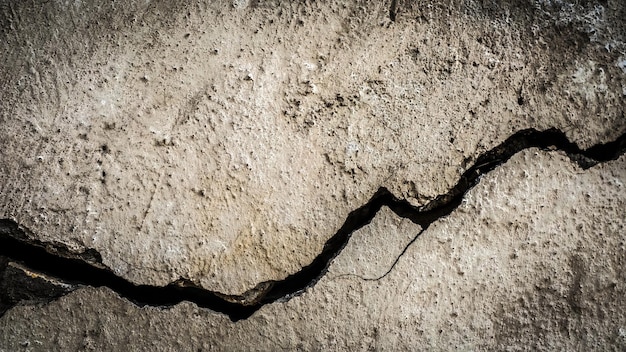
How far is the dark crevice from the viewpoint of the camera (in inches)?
41.6

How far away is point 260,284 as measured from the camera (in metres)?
1.07

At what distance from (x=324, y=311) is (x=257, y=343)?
0.15 meters

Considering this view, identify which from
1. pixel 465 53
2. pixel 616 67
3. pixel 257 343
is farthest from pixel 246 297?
pixel 616 67

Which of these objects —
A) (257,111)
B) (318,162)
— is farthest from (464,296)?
(257,111)

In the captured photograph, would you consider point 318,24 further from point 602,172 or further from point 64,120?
point 602,172

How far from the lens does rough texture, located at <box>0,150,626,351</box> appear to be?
105cm

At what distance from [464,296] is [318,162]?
15.8 inches

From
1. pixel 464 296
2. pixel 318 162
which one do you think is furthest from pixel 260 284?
pixel 464 296

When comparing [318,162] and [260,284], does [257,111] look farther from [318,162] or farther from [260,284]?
[260,284]

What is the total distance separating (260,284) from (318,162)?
0.89 feet

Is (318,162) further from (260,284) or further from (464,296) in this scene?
(464,296)

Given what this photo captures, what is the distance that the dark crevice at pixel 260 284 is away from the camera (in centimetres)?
106

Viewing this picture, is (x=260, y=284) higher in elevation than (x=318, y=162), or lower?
lower

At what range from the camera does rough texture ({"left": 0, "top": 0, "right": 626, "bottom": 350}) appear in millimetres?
1060
